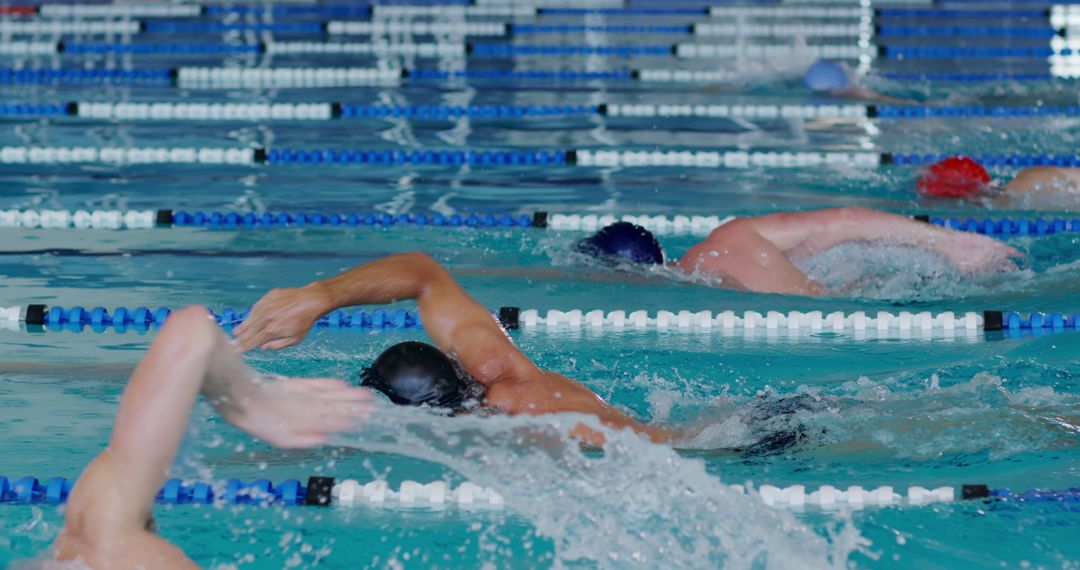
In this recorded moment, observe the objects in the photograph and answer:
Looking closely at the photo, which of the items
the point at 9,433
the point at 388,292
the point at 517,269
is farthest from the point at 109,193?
the point at 388,292

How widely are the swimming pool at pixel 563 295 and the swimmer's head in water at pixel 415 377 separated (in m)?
0.15

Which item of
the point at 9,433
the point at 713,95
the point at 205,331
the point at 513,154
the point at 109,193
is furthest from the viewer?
the point at 713,95

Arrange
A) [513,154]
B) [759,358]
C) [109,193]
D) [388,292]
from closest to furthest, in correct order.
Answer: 1. [388,292]
2. [759,358]
3. [109,193]
4. [513,154]

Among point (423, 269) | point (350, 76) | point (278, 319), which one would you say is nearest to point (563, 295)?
point (423, 269)

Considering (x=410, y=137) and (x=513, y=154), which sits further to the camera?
(x=410, y=137)

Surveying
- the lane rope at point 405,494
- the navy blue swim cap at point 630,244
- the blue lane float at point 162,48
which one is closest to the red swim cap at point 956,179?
the navy blue swim cap at point 630,244

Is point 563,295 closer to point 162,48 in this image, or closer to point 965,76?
point 965,76

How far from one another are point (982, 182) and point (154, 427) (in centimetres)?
428

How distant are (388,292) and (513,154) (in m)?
3.90

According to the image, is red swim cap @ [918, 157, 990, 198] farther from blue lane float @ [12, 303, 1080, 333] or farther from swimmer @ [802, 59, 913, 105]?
swimmer @ [802, 59, 913, 105]

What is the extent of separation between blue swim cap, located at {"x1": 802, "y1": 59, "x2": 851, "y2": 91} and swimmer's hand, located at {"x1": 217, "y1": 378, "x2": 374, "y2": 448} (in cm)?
674

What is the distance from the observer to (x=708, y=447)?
3.21 m

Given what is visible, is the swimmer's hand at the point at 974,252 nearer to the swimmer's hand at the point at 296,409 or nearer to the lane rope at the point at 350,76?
the swimmer's hand at the point at 296,409

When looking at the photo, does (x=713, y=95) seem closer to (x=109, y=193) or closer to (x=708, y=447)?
(x=109, y=193)
